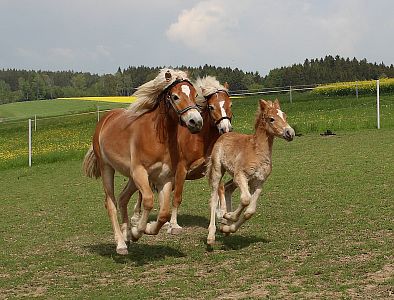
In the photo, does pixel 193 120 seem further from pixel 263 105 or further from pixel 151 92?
pixel 263 105

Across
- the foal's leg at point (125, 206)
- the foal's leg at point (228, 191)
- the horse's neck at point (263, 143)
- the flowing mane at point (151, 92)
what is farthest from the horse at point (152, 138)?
the foal's leg at point (228, 191)

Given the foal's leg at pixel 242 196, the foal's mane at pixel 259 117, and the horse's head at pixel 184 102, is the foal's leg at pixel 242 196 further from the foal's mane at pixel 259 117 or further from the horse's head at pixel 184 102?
the horse's head at pixel 184 102

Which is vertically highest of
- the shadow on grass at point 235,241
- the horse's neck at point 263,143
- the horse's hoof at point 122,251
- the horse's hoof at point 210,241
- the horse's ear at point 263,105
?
the horse's ear at point 263,105

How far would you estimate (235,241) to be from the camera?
23.9 feet

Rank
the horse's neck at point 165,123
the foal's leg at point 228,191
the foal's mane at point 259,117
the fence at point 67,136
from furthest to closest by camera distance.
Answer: the fence at point 67,136
the foal's leg at point 228,191
the foal's mane at point 259,117
the horse's neck at point 165,123

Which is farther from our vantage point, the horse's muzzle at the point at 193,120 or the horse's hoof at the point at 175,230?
the horse's hoof at the point at 175,230

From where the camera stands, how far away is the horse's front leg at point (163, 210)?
634 cm

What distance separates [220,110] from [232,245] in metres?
1.89

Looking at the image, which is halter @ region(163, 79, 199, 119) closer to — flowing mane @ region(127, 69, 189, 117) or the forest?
flowing mane @ region(127, 69, 189, 117)

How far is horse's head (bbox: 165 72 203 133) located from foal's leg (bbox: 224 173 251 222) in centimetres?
106

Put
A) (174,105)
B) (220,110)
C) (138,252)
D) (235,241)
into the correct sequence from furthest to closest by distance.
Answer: (220,110), (235,241), (138,252), (174,105)

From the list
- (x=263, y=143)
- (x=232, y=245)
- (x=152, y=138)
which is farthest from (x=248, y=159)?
(x=152, y=138)

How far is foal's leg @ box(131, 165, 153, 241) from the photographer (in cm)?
630

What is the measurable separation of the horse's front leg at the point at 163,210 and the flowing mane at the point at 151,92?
3.39 ft
